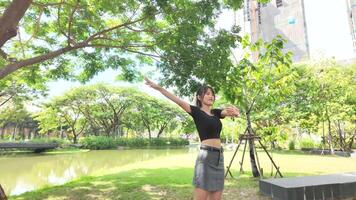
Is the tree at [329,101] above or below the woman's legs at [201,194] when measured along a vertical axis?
above

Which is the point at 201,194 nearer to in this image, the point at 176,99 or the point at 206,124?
the point at 206,124

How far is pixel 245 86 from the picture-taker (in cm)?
701

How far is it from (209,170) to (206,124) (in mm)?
386

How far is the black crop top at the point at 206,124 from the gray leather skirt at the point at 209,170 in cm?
11

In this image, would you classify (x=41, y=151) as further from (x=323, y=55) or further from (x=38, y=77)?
(x=323, y=55)

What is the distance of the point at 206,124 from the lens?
243 cm

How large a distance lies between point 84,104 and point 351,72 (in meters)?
23.6

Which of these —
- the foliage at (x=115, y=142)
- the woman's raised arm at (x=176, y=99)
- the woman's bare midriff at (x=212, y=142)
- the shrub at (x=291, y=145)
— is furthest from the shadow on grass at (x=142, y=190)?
the foliage at (x=115, y=142)

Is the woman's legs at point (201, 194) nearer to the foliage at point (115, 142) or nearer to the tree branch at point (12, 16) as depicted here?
the tree branch at point (12, 16)

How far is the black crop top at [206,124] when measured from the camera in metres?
2.43

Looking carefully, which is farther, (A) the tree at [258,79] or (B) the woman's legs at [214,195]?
(A) the tree at [258,79]

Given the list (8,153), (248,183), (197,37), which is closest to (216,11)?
(197,37)

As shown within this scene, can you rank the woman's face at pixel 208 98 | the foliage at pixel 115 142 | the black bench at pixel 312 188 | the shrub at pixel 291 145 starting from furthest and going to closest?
the foliage at pixel 115 142, the shrub at pixel 291 145, the black bench at pixel 312 188, the woman's face at pixel 208 98

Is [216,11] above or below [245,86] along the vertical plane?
above
